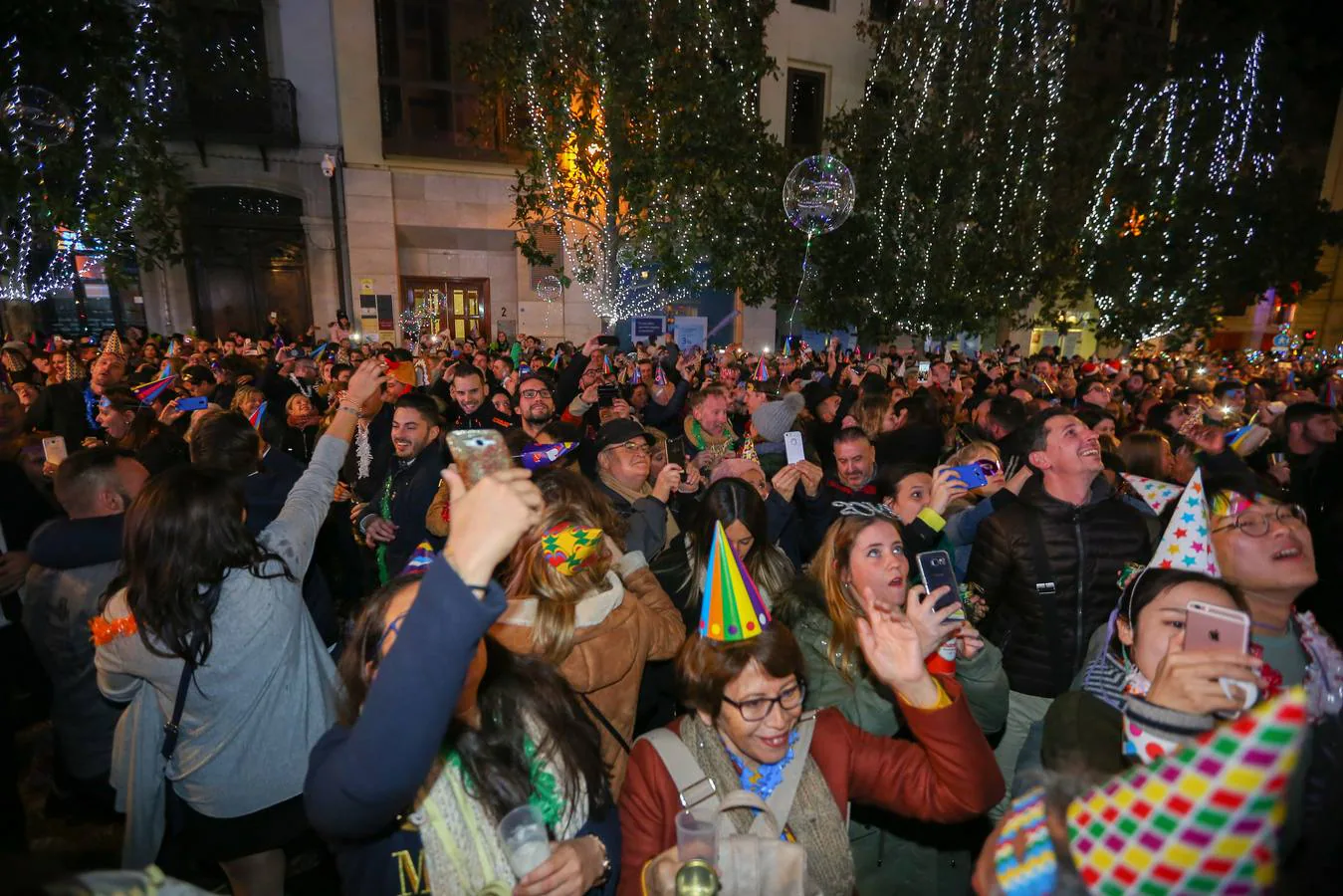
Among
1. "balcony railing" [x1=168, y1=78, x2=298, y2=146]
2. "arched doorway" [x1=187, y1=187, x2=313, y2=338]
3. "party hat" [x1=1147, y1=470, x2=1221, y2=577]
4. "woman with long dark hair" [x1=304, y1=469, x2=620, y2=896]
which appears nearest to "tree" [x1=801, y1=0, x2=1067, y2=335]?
"balcony railing" [x1=168, y1=78, x2=298, y2=146]

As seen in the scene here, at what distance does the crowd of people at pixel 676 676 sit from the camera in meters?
1.15

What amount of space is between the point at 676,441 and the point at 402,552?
6.47 feet

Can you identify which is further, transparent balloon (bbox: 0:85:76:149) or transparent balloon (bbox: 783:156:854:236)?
transparent balloon (bbox: 783:156:854:236)

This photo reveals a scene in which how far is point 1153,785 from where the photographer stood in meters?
0.95

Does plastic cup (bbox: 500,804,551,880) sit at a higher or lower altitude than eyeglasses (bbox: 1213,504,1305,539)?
lower

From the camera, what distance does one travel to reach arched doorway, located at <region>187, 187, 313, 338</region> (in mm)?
17297

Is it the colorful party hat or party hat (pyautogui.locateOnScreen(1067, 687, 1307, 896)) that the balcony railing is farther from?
party hat (pyautogui.locateOnScreen(1067, 687, 1307, 896))

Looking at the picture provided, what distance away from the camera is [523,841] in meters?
1.49

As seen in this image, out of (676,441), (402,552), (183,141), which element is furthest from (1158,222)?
(183,141)

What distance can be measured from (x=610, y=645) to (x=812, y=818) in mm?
883

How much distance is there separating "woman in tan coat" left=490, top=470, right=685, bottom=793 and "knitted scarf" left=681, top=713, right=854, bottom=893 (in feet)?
1.45

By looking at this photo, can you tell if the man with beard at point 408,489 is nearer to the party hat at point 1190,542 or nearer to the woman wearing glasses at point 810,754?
the woman wearing glasses at point 810,754

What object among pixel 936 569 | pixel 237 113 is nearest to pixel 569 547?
pixel 936 569

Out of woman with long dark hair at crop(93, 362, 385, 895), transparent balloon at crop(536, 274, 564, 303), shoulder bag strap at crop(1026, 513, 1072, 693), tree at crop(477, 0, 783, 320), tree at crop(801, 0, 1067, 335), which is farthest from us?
transparent balloon at crop(536, 274, 564, 303)
